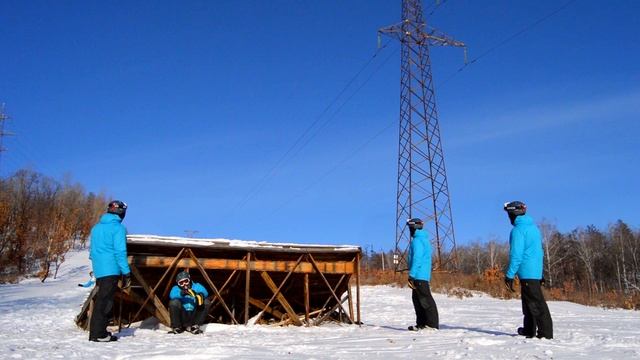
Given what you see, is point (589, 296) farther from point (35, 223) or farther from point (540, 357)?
point (35, 223)

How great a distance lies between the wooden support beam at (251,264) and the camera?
10.3 meters

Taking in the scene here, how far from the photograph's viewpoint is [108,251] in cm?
853

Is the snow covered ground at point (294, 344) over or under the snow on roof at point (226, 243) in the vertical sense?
under

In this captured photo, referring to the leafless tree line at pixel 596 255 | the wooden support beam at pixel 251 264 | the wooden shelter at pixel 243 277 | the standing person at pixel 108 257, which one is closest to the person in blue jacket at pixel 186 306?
the wooden shelter at pixel 243 277

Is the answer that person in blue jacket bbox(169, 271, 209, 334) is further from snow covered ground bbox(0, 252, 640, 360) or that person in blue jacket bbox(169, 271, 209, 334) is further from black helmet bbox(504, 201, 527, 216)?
black helmet bbox(504, 201, 527, 216)

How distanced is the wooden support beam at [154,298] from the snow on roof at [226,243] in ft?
1.93

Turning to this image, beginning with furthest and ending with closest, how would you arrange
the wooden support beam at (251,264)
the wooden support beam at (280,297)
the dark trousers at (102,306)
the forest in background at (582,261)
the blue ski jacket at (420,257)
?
the forest in background at (582,261)
the wooden support beam at (280,297)
the wooden support beam at (251,264)
the blue ski jacket at (420,257)
the dark trousers at (102,306)

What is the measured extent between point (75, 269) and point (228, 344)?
43.9 m

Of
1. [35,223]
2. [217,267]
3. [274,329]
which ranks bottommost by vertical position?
[274,329]

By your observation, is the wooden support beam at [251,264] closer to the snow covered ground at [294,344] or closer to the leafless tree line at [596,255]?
the snow covered ground at [294,344]

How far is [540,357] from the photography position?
591cm

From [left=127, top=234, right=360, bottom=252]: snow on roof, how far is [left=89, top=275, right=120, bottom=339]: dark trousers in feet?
4.66

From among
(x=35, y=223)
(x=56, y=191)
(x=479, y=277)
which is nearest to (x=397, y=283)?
(x=479, y=277)

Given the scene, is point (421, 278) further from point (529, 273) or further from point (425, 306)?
point (529, 273)
